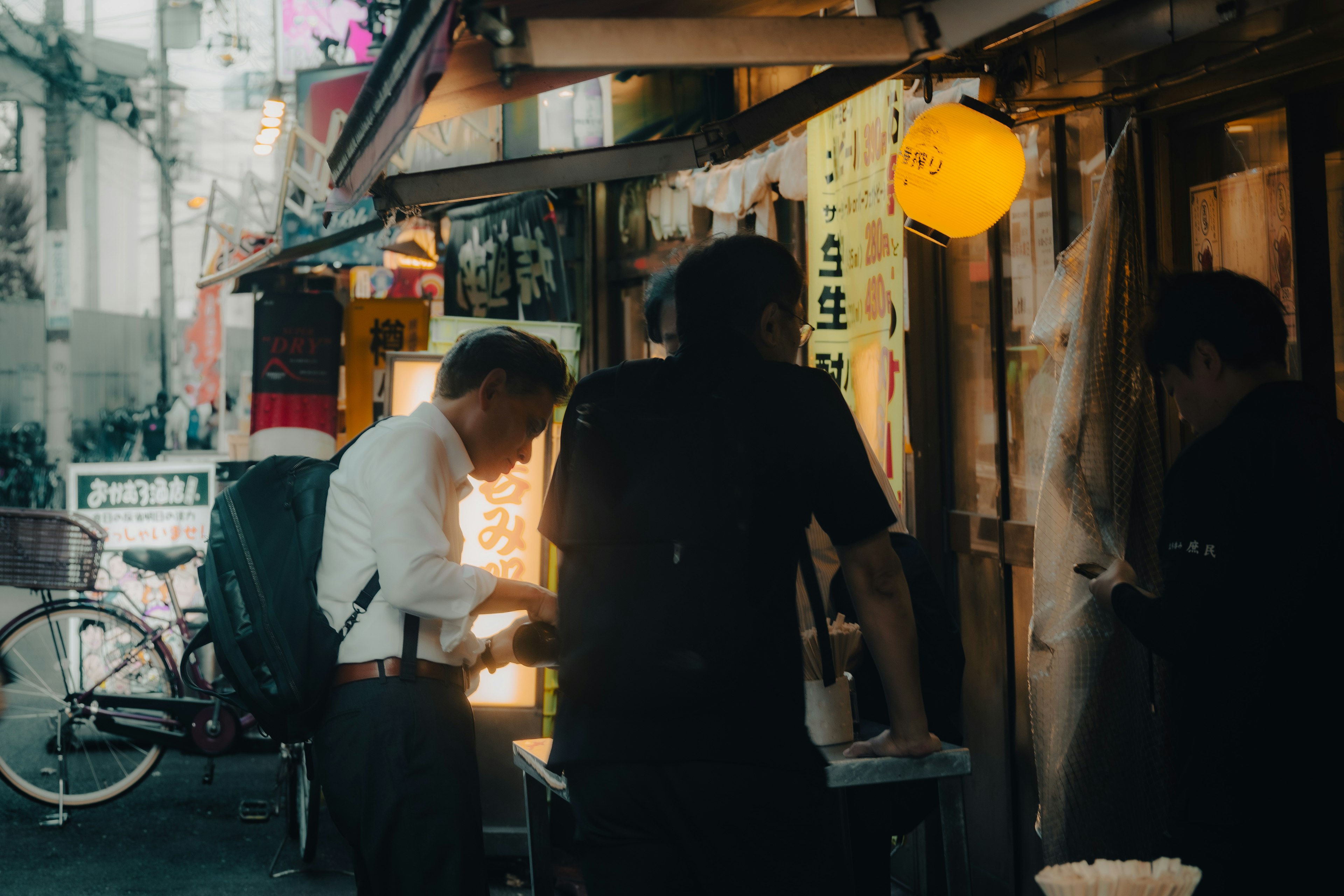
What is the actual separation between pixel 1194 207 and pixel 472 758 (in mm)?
3084

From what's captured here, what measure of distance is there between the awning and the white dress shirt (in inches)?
29.8

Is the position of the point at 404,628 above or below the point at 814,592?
below

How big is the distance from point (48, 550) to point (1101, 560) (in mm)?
7053

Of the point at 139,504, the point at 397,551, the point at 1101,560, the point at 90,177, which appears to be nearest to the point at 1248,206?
the point at 1101,560

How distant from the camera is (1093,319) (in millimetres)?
3635

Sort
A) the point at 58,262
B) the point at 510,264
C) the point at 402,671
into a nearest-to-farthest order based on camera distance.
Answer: the point at 402,671
the point at 510,264
the point at 58,262

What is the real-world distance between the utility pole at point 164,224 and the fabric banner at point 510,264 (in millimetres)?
15633

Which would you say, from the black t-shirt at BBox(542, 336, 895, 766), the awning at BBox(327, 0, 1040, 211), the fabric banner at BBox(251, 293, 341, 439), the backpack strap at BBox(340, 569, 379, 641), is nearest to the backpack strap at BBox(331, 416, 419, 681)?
the backpack strap at BBox(340, 569, 379, 641)

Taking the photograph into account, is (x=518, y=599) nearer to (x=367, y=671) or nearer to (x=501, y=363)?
(x=367, y=671)

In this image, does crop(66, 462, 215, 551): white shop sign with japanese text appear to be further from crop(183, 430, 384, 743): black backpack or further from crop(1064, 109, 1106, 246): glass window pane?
crop(1064, 109, 1106, 246): glass window pane

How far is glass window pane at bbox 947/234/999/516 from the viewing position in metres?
5.16

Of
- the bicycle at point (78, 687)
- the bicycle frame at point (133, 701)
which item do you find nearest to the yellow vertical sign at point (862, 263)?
the bicycle at point (78, 687)

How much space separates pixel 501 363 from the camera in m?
3.58

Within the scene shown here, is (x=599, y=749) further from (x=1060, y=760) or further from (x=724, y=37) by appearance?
(x=1060, y=760)
